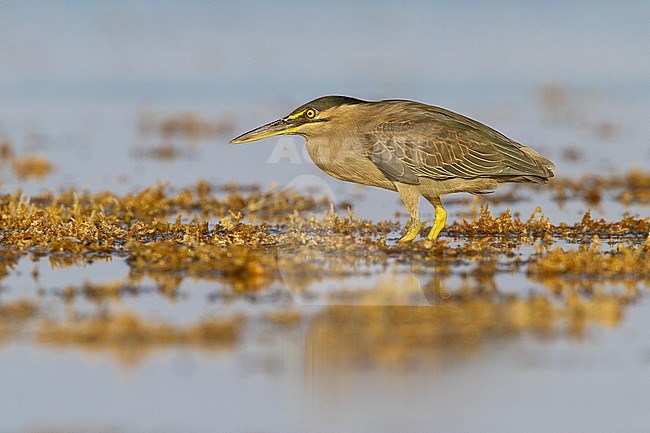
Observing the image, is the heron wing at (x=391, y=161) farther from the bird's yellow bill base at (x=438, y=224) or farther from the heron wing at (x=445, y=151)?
the bird's yellow bill base at (x=438, y=224)

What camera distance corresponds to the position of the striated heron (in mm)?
9828

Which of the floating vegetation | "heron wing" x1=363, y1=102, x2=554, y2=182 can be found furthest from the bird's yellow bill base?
"heron wing" x1=363, y1=102, x2=554, y2=182

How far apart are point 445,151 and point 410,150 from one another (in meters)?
0.33

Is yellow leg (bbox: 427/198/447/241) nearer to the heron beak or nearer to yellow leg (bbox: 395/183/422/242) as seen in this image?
yellow leg (bbox: 395/183/422/242)

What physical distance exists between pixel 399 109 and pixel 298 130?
957 mm

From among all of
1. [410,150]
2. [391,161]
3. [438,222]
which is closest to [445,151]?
[410,150]

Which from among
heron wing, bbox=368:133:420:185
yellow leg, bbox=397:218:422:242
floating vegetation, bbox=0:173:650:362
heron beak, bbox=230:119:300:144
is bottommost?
floating vegetation, bbox=0:173:650:362

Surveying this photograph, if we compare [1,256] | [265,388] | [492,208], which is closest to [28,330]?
[265,388]

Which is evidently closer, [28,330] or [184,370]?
[184,370]

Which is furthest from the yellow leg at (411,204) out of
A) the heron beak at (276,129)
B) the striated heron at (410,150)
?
the heron beak at (276,129)

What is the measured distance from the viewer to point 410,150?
32.1ft

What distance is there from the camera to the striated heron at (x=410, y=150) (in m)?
9.83

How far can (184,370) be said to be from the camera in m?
6.02

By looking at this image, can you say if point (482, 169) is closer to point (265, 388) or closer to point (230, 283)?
point (230, 283)
